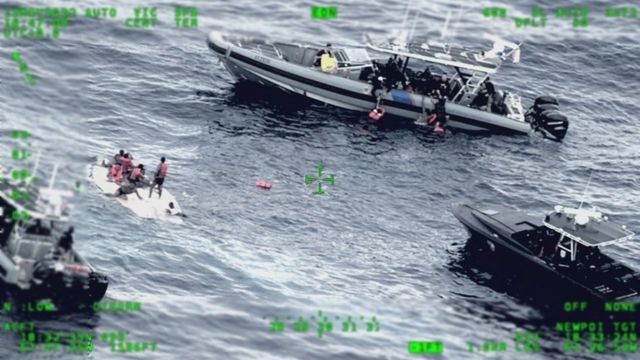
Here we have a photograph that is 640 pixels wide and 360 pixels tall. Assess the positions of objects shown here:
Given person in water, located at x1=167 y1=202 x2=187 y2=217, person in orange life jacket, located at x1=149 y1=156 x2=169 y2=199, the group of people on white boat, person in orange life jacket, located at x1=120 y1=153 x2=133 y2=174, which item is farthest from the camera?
person in orange life jacket, located at x1=120 y1=153 x2=133 y2=174

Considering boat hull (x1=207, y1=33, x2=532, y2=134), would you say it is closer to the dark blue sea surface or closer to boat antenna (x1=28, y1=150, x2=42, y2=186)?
the dark blue sea surface

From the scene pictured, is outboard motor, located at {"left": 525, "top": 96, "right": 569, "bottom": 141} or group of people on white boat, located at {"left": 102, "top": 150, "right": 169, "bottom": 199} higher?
outboard motor, located at {"left": 525, "top": 96, "right": 569, "bottom": 141}

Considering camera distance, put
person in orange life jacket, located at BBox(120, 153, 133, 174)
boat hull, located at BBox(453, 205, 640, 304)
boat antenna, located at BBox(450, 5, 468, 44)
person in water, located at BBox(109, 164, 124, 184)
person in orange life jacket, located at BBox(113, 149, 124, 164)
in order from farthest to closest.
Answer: boat antenna, located at BBox(450, 5, 468, 44) → person in orange life jacket, located at BBox(113, 149, 124, 164) → person in orange life jacket, located at BBox(120, 153, 133, 174) → person in water, located at BBox(109, 164, 124, 184) → boat hull, located at BBox(453, 205, 640, 304)

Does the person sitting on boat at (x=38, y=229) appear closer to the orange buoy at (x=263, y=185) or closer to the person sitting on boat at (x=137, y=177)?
the person sitting on boat at (x=137, y=177)

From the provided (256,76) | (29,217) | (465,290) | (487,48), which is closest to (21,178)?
(29,217)

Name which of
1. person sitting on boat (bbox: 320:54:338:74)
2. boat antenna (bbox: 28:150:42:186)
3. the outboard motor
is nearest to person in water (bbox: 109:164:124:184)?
boat antenna (bbox: 28:150:42:186)

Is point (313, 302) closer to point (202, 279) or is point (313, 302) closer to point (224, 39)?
point (202, 279)

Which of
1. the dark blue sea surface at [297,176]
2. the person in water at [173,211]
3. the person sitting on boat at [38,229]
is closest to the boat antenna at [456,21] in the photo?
the dark blue sea surface at [297,176]

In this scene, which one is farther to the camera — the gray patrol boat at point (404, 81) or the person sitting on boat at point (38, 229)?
the gray patrol boat at point (404, 81)
